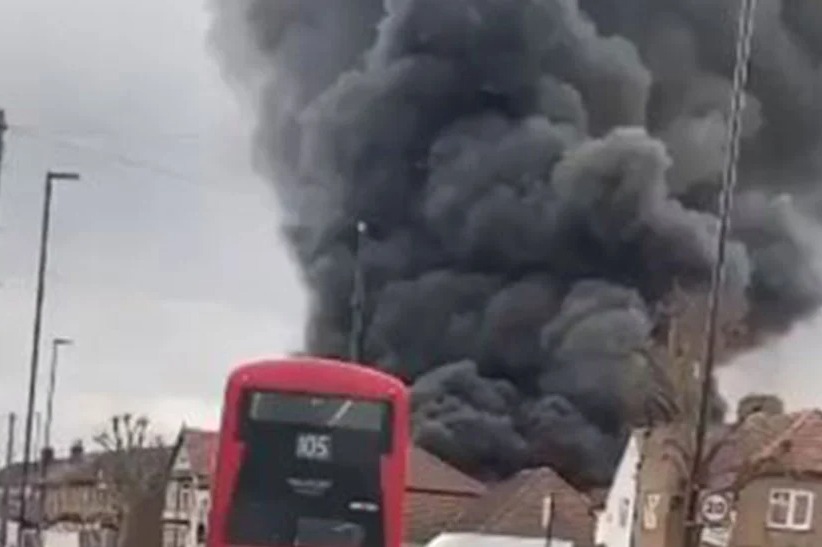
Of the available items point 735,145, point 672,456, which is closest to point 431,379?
point 672,456

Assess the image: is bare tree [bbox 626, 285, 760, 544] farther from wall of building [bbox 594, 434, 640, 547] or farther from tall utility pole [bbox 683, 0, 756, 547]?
wall of building [bbox 594, 434, 640, 547]

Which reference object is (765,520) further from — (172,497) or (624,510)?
(172,497)

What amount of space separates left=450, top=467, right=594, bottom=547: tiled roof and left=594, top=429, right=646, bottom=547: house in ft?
7.23

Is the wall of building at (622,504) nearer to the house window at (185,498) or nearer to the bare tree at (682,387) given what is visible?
the bare tree at (682,387)

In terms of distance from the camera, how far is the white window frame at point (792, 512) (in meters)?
60.0

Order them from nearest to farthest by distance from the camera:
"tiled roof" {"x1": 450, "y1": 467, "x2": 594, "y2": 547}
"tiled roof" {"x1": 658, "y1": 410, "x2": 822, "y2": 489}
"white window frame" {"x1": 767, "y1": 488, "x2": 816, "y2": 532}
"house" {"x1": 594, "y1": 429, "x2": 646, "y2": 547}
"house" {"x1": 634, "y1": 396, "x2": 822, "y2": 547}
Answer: "tiled roof" {"x1": 658, "y1": 410, "x2": 822, "y2": 489} < "house" {"x1": 634, "y1": 396, "x2": 822, "y2": 547} < "white window frame" {"x1": 767, "y1": 488, "x2": 816, "y2": 532} < "house" {"x1": 594, "y1": 429, "x2": 646, "y2": 547} < "tiled roof" {"x1": 450, "y1": 467, "x2": 594, "y2": 547}

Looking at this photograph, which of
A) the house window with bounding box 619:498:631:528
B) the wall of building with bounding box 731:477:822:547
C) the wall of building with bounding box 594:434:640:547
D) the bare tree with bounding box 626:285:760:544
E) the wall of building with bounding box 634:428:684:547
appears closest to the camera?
the bare tree with bounding box 626:285:760:544

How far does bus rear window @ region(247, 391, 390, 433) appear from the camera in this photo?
23000 millimetres

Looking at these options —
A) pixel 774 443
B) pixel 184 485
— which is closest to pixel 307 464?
pixel 774 443

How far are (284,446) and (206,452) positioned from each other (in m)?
74.2

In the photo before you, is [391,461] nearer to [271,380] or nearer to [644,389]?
[271,380]

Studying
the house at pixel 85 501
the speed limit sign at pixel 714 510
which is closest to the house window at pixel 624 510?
the house at pixel 85 501

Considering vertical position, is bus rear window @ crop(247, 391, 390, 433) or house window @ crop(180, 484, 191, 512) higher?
bus rear window @ crop(247, 391, 390, 433)

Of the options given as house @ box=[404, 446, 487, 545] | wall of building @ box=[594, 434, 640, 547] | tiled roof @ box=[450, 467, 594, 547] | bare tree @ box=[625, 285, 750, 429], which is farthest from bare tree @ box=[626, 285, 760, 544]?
house @ box=[404, 446, 487, 545]
